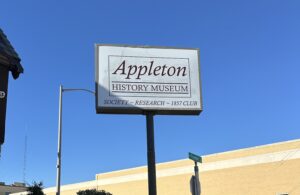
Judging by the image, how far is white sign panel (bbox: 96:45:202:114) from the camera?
1427 cm

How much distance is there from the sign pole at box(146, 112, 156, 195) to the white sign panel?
12.4 inches

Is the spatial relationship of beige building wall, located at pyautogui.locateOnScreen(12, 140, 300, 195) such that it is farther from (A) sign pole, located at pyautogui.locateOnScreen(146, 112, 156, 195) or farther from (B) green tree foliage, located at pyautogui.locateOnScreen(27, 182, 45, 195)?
(A) sign pole, located at pyautogui.locateOnScreen(146, 112, 156, 195)

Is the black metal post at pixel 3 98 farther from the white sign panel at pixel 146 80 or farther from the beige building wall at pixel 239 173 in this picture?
the beige building wall at pixel 239 173

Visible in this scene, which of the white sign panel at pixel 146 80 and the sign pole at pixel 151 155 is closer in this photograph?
the sign pole at pixel 151 155

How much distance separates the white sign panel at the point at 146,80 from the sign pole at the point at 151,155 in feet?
1.03

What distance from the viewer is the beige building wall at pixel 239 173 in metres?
43.2

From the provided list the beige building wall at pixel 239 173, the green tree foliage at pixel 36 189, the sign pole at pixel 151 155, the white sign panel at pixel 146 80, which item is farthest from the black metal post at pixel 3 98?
the beige building wall at pixel 239 173

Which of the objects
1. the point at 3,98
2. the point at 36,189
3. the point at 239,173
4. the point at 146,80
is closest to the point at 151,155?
the point at 146,80

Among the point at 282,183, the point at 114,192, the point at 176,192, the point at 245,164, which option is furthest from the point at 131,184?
the point at 282,183

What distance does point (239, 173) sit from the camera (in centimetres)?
4722

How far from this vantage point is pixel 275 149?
4447 cm

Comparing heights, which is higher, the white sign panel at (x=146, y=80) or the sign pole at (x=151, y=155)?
the white sign panel at (x=146, y=80)

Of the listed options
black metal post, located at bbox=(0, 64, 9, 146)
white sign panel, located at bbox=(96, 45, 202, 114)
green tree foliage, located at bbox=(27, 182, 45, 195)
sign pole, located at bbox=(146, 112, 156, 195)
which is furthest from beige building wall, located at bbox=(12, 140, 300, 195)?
black metal post, located at bbox=(0, 64, 9, 146)

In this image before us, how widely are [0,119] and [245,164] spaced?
37586 mm
